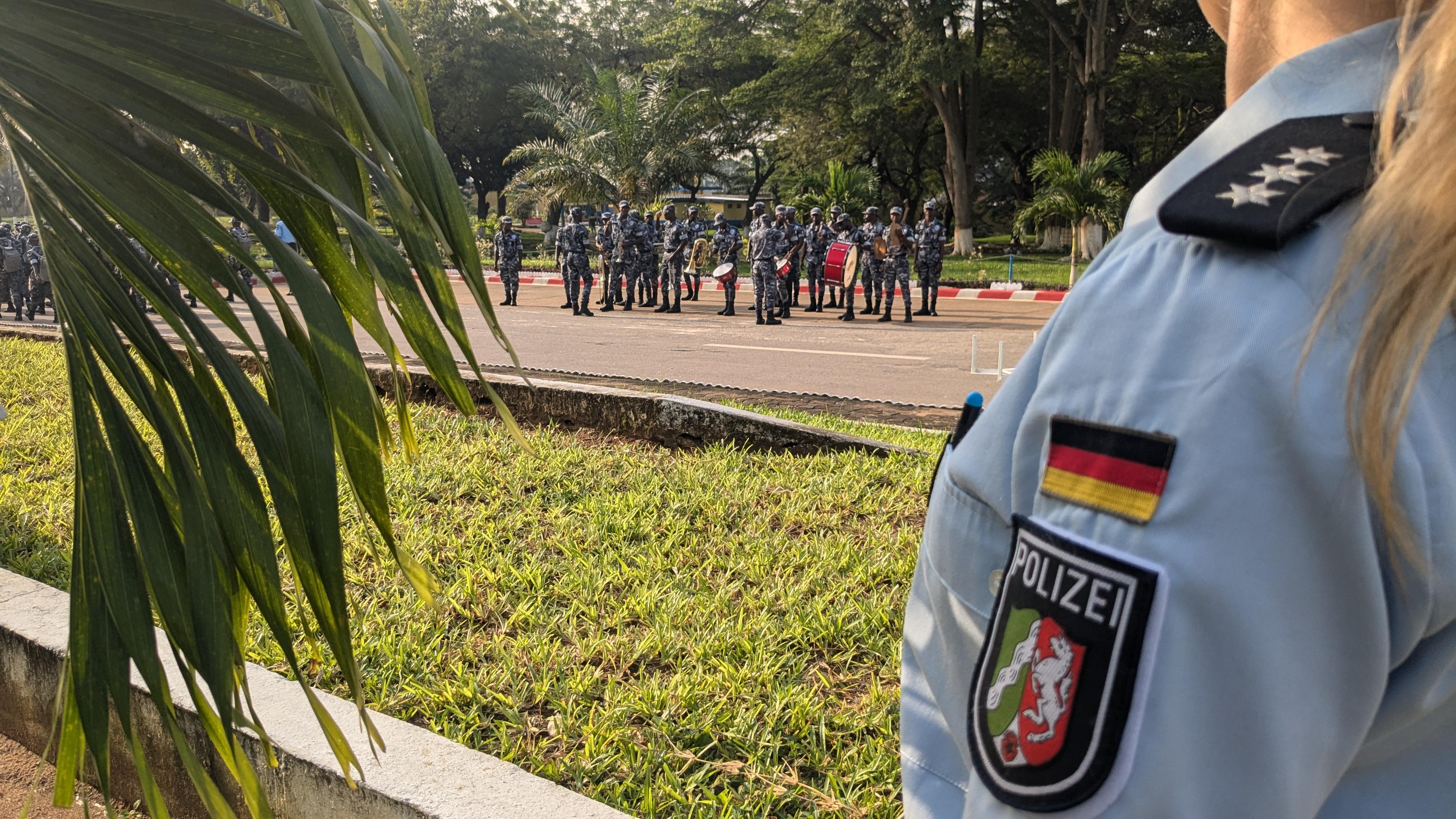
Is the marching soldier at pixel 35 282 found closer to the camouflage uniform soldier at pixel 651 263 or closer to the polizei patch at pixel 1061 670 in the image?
the camouflage uniform soldier at pixel 651 263

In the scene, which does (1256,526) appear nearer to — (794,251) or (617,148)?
(794,251)

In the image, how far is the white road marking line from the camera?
10234 millimetres

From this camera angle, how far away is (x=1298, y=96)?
2.05 ft

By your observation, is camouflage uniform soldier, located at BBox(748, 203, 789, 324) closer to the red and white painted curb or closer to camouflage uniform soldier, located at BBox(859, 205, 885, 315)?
camouflage uniform soldier, located at BBox(859, 205, 885, 315)

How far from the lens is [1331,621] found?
20.3 inches

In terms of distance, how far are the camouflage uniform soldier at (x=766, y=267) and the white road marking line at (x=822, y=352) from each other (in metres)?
2.59

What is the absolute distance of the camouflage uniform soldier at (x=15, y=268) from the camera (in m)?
17.2

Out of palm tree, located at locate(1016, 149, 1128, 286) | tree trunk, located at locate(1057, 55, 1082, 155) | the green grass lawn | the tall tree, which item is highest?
the tall tree

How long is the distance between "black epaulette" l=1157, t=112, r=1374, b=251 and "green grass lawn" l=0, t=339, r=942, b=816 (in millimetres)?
884

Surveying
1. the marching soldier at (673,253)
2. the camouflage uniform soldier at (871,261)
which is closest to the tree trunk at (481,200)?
the marching soldier at (673,253)

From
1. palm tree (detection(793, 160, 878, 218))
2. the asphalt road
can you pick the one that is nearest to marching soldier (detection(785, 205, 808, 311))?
the asphalt road

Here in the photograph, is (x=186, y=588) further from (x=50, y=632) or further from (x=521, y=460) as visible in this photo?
(x=521, y=460)

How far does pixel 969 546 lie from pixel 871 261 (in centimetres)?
1413

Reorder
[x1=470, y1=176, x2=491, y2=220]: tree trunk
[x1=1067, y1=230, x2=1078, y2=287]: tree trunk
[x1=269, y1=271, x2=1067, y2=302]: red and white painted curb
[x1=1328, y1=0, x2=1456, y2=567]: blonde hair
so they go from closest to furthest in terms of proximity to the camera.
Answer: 1. [x1=1328, y1=0, x2=1456, y2=567]: blonde hair
2. [x1=1067, y1=230, x2=1078, y2=287]: tree trunk
3. [x1=269, y1=271, x2=1067, y2=302]: red and white painted curb
4. [x1=470, y1=176, x2=491, y2=220]: tree trunk
